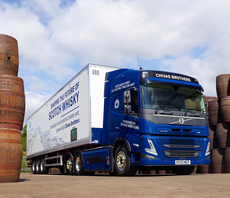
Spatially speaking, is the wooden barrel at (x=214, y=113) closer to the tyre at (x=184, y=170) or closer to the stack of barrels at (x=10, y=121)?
the tyre at (x=184, y=170)

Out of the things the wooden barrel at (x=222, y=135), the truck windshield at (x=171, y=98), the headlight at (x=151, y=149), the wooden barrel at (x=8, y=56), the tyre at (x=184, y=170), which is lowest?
the tyre at (x=184, y=170)

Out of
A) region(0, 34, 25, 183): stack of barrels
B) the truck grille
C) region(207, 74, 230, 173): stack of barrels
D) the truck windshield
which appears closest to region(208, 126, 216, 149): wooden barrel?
region(207, 74, 230, 173): stack of barrels

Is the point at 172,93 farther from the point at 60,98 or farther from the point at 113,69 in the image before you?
the point at 60,98

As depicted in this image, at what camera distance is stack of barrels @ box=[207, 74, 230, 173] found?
40.0ft

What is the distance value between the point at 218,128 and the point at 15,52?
27.4 feet

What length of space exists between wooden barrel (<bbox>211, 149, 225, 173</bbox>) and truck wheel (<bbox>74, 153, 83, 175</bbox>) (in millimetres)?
5240

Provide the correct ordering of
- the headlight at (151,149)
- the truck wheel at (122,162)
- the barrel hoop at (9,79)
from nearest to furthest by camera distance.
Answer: the barrel hoop at (9,79), the headlight at (151,149), the truck wheel at (122,162)

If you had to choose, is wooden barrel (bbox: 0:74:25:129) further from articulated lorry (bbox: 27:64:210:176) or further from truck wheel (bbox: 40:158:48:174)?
truck wheel (bbox: 40:158:48:174)

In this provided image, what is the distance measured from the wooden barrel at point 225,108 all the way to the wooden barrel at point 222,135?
0.93 ft

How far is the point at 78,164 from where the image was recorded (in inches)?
498

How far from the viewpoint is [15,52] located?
838 cm

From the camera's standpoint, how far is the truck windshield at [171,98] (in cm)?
898

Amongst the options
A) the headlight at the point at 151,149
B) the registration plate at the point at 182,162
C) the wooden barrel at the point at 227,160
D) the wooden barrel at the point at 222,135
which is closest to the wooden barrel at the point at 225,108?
the wooden barrel at the point at 222,135

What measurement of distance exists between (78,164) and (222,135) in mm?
5830
